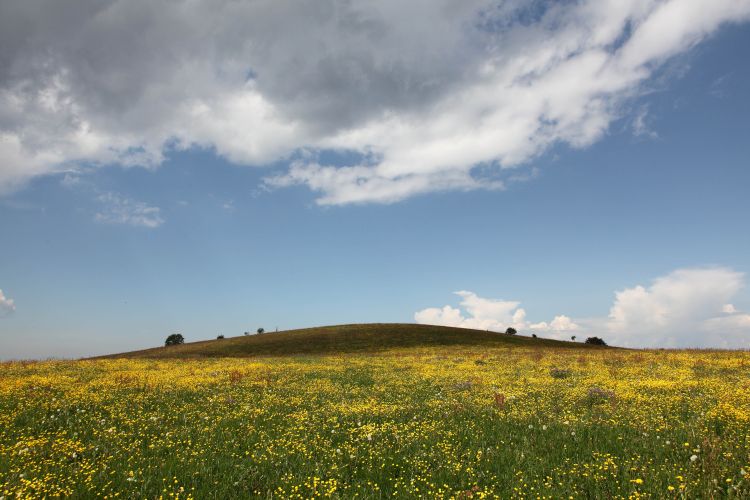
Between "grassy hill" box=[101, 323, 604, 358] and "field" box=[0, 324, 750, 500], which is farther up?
"field" box=[0, 324, 750, 500]

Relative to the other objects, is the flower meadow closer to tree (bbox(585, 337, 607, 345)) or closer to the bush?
the bush

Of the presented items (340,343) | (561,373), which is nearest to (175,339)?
(340,343)

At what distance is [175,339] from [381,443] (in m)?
92.7

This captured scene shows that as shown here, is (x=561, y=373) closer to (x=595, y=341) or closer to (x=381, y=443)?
(x=381, y=443)

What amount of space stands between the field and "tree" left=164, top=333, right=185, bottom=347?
7838 cm

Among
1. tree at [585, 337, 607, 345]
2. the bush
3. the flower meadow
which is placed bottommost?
tree at [585, 337, 607, 345]

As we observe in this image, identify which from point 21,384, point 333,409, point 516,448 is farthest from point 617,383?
point 21,384

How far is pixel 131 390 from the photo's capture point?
54.7 ft

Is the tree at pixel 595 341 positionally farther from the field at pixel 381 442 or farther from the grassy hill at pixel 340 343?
the field at pixel 381 442

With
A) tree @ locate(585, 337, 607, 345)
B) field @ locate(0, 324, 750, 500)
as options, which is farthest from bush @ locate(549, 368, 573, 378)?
tree @ locate(585, 337, 607, 345)

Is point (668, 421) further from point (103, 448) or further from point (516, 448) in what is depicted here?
point (103, 448)

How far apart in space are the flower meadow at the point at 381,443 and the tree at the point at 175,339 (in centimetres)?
7880

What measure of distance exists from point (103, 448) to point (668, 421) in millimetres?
13563

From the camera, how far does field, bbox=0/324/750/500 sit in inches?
281
